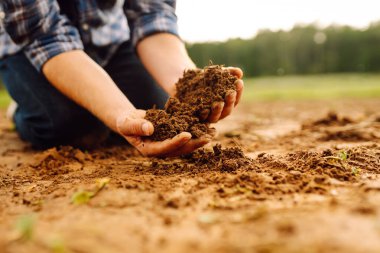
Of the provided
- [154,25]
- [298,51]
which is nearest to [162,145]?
[154,25]

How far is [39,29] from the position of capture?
249 cm

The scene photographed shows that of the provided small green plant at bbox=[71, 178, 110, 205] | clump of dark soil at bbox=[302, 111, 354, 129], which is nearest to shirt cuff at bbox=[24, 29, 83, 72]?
small green plant at bbox=[71, 178, 110, 205]

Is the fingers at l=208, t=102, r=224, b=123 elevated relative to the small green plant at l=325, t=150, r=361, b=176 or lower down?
elevated

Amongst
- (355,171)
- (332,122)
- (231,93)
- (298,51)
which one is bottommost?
(298,51)

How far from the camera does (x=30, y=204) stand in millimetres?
1609

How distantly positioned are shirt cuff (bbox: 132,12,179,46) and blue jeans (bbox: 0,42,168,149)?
0.26m

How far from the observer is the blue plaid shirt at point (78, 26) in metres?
2.42

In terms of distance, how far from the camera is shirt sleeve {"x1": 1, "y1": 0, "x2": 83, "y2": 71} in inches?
94.0

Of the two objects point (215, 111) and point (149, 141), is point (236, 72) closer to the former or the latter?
point (215, 111)

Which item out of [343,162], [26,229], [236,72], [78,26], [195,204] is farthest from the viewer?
[78,26]

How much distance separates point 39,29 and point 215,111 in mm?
1320

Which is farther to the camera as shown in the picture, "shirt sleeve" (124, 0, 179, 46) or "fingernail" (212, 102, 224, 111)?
"shirt sleeve" (124, 0, 179, 46)

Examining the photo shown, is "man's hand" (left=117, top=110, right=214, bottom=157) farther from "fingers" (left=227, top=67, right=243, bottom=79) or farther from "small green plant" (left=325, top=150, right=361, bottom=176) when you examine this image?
"small green plant" (left=325, top=150, right=361, bottom=176)


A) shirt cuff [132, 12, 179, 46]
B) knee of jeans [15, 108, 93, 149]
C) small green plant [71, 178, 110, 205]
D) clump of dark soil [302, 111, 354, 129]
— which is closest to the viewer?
small green plant [71, 178, 110, 205]
